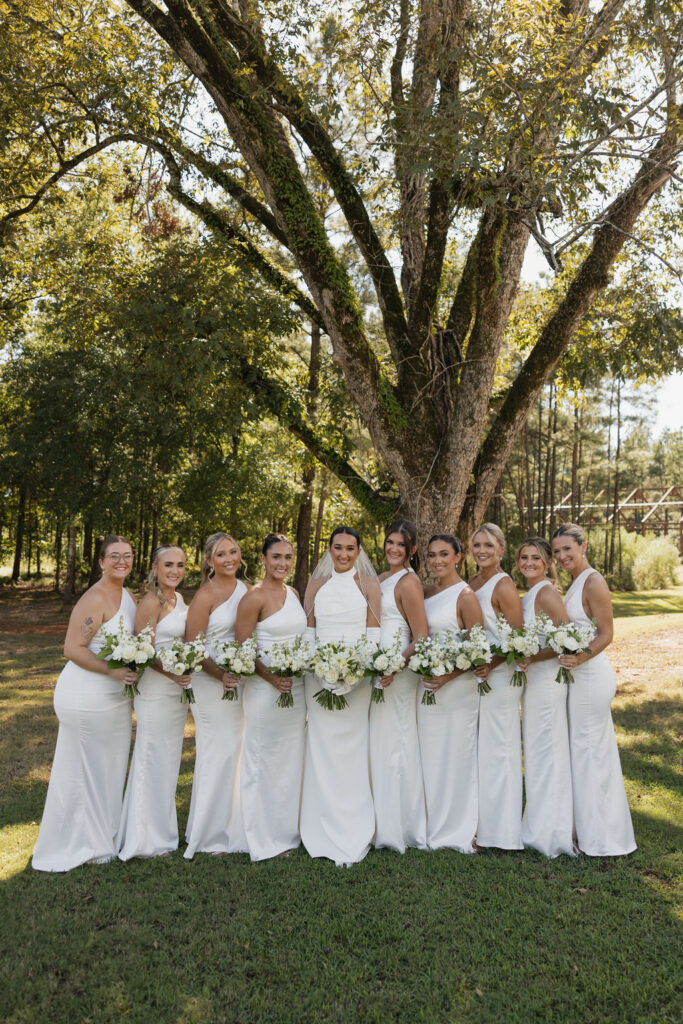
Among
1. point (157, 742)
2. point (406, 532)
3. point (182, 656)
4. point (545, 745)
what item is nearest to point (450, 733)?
point (545, 745)

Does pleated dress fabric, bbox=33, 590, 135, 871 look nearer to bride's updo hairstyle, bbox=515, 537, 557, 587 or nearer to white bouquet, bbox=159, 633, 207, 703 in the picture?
white bouquet, bbox=159, 633, 207, 703

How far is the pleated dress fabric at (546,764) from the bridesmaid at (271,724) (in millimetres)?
1902

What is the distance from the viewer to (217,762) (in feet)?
19.9

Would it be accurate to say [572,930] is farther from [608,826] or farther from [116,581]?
[116,581]

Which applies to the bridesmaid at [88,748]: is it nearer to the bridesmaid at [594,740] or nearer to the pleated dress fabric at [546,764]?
the pleated dress fabric at [546,764]

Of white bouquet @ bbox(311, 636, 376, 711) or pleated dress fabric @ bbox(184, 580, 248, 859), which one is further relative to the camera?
pleated dress fabric @ bbox(184, 580, 248, 859)

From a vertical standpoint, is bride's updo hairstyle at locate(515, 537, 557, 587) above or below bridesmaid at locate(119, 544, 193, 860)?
above

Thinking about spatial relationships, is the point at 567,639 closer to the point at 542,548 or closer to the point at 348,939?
the point at 542,548

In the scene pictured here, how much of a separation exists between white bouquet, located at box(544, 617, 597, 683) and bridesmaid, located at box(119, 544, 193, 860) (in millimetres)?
2923

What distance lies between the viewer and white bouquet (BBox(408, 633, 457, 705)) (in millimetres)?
5695

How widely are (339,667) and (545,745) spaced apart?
1854mm

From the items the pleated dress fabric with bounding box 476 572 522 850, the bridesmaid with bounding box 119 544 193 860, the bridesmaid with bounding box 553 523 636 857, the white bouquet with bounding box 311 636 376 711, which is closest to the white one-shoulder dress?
the bridesmaid with bounding box 119 544 193 860

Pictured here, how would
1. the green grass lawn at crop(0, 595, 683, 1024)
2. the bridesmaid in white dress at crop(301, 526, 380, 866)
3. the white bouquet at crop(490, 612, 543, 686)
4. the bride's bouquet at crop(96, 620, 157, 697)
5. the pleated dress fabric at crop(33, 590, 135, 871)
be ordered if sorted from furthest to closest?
the bridesmaid in white dress at crop(301, 526, 380, 866), the white bouquet at crop(490, 612, 543, 686), the pleated dress fabric at crop(33, 590, 135, 871), the bride's bouquet at crop(96, 620, 157, 697), the green grass lawn at crop(0, 595, 683, 1024)

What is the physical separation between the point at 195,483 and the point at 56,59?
12050 millimetres
